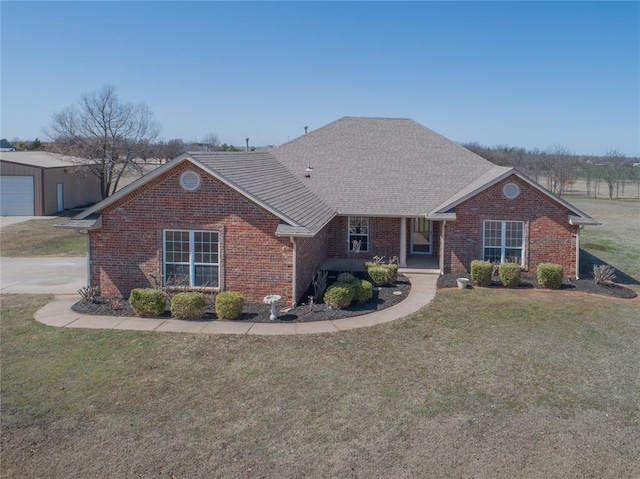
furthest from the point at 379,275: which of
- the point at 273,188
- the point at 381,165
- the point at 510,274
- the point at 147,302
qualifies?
the point at 381,165

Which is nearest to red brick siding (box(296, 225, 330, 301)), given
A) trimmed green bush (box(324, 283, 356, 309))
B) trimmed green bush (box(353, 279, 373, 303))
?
trimmed green bush (box(324, 283, 356, 309))

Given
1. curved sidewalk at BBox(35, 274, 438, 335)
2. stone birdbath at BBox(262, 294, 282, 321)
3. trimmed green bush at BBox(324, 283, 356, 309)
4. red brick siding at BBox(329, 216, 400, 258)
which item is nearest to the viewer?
curved sidewalk at BBox(35, 274, 438, 335)

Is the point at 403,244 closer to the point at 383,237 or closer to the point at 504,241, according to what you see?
the point at 383,237

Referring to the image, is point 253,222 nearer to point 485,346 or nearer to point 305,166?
point 485,346

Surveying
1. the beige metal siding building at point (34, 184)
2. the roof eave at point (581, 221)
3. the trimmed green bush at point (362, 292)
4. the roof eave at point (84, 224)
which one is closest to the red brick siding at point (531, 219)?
the roof eave at point (581, 221)

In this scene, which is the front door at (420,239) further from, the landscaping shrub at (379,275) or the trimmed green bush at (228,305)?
the trimmed green bush at (228,305)

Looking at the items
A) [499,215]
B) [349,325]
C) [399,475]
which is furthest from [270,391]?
[499,215]

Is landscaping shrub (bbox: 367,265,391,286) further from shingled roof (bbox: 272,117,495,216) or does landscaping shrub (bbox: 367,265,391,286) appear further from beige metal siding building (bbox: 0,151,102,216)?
beige metal siding building (bbox: 0,151,102,216)
